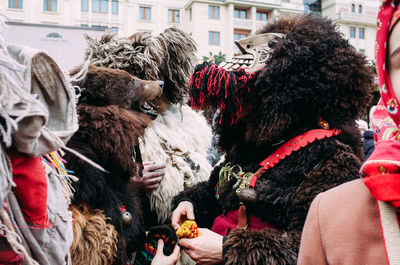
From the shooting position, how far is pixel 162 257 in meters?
1.58

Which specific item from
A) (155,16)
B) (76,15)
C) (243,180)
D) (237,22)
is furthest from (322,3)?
(243,180)

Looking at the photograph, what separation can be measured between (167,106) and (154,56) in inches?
15.5

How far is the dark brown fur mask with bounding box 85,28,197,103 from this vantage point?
2150 millimetres

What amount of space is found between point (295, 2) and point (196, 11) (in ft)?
29.0

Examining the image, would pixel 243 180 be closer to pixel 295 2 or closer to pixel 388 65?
pixel 388 65

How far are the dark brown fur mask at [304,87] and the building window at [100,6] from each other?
22.1m

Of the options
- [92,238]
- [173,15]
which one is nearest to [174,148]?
[92,238]

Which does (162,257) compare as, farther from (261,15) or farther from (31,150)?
(261,15)

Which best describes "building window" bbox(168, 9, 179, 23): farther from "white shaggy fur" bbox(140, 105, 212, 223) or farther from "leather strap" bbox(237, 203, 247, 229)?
"leather strap" bbox(237, 203, 247, 229)

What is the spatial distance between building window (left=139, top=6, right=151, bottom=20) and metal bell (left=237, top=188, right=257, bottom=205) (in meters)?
22.8

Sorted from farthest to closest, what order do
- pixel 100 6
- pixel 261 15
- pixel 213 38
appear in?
pixel 261 15, pixel 213 38, pixel 100 6

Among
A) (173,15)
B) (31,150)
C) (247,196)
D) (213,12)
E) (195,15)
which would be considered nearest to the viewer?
(31,150)

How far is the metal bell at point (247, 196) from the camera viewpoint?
4.88 feet

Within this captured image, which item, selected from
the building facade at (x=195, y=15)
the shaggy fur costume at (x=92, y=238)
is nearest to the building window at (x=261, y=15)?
the building facade at (x=195, y=15)
